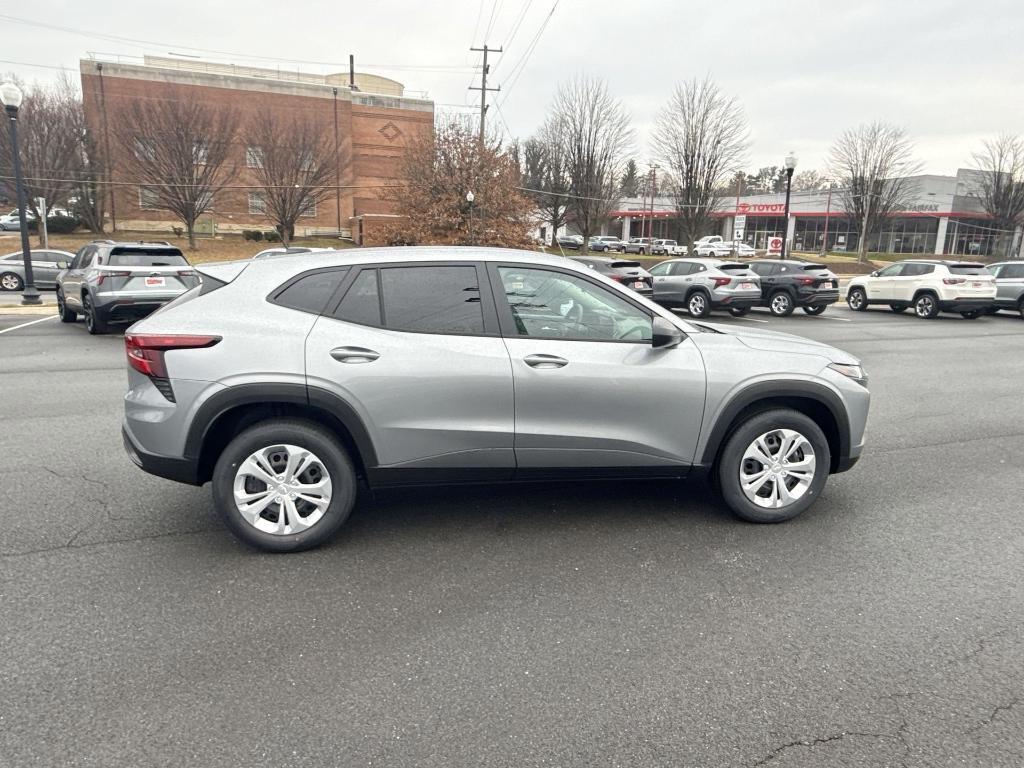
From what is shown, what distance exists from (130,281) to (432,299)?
1011cm

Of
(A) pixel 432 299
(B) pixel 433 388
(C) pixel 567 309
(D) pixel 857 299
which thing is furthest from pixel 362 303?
(D) pixel 857 299

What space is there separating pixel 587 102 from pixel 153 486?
4421 centimetres

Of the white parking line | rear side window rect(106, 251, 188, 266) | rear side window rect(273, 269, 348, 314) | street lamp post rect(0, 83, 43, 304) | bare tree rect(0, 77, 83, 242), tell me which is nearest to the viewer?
rear side window rect(273, 269, 348, 314)

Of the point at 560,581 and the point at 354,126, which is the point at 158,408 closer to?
the point at 560,581

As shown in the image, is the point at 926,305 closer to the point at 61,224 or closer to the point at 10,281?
the point at 10,281

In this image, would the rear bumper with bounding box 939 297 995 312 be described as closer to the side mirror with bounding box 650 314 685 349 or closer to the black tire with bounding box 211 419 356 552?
the side mirror with bounding box 650 314 685 349

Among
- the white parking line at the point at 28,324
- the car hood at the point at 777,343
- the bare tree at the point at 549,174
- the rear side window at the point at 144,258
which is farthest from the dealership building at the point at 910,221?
the car hood at the point at 777,343

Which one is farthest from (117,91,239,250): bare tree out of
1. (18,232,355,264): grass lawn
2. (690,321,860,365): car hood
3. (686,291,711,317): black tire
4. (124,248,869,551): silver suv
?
(690,321,860,365): car hood

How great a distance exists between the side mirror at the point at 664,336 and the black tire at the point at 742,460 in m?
0.71

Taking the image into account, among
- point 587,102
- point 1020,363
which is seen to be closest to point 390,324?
point 1020,363

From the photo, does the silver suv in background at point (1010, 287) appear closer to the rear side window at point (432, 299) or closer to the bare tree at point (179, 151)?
the rear side window at point (432, 299)

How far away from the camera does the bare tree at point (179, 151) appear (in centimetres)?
3678

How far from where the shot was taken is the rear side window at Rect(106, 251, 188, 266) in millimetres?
11984

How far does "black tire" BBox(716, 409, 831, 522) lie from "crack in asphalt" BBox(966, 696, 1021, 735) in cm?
173
